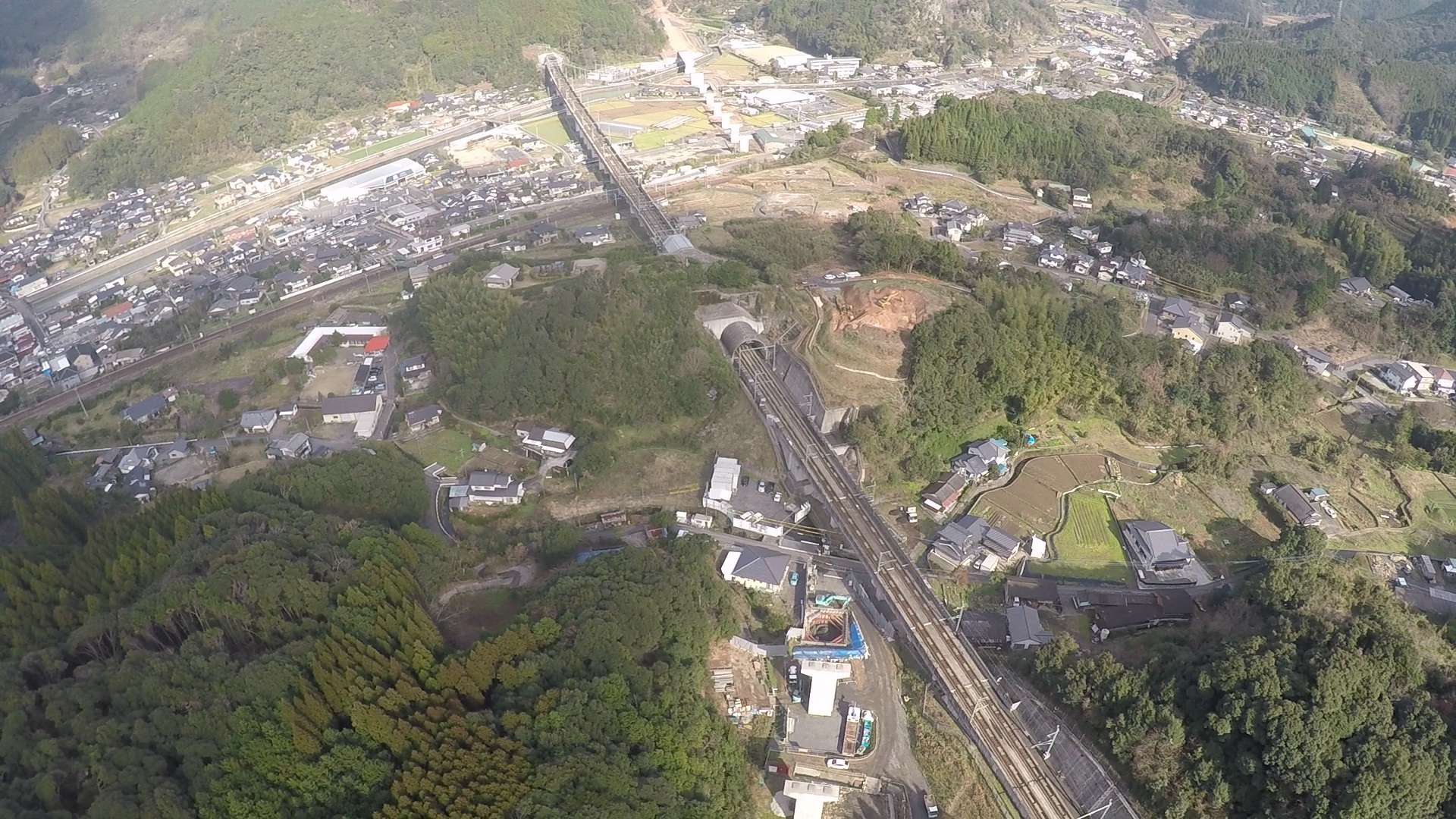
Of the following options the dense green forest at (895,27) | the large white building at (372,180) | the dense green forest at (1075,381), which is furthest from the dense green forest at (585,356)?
the dense green forest at (895,27)

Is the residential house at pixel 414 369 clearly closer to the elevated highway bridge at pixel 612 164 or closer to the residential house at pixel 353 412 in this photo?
the residential house at pixel 353 412

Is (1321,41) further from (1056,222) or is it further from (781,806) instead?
(781,806)

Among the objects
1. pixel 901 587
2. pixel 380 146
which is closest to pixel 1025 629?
pixel 901 587

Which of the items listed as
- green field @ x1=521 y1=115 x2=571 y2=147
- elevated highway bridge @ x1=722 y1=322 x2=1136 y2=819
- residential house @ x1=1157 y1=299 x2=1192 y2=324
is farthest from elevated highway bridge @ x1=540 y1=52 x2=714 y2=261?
residential house @ x1=1157 y1=299 x2=1192 y2=324

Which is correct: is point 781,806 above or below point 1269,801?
below

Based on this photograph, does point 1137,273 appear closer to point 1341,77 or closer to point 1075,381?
point 1075,381

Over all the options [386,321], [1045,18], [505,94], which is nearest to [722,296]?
[386,321]

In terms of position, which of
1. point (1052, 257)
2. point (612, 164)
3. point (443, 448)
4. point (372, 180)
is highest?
point (612, 164)
